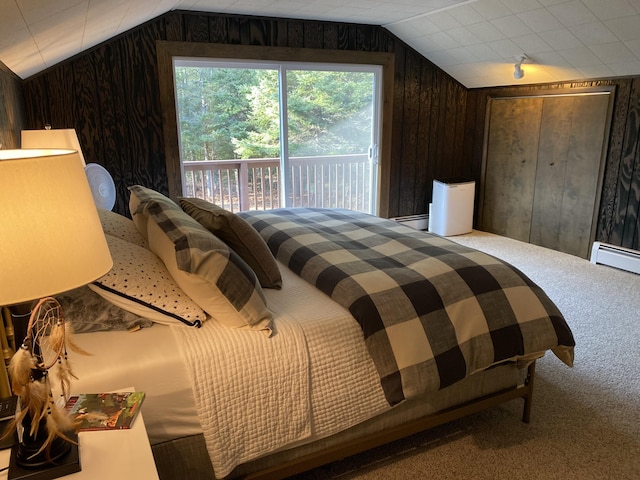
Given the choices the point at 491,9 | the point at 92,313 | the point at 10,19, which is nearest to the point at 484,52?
the point at 491,9

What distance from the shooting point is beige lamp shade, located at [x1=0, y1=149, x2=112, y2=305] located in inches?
31.3

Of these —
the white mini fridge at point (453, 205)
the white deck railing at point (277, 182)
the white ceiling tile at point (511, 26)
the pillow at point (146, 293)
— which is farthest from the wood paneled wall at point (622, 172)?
the pillow at point (146, 293)

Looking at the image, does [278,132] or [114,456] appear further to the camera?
[278,132]

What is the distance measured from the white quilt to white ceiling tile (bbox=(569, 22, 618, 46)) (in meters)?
3.22

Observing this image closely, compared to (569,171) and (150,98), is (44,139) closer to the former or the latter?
(150,98)

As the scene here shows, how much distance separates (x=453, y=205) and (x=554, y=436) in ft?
11.4

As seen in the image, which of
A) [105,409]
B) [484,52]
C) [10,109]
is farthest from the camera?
[484,52]

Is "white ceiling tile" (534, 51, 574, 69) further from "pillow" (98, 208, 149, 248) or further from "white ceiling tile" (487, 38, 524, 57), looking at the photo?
"pillow" (98, 208, 149, 248)

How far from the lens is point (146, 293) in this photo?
1.58 metres

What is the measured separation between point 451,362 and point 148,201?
1.47 metres

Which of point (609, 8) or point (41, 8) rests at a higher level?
point (609, 8)

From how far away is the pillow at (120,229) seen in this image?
206 cm

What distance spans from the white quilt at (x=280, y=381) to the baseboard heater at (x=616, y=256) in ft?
11.0

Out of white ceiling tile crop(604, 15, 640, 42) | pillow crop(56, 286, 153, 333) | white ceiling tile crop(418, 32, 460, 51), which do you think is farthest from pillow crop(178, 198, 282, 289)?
white ceiling tile crop(418, 32, 460, 51)
